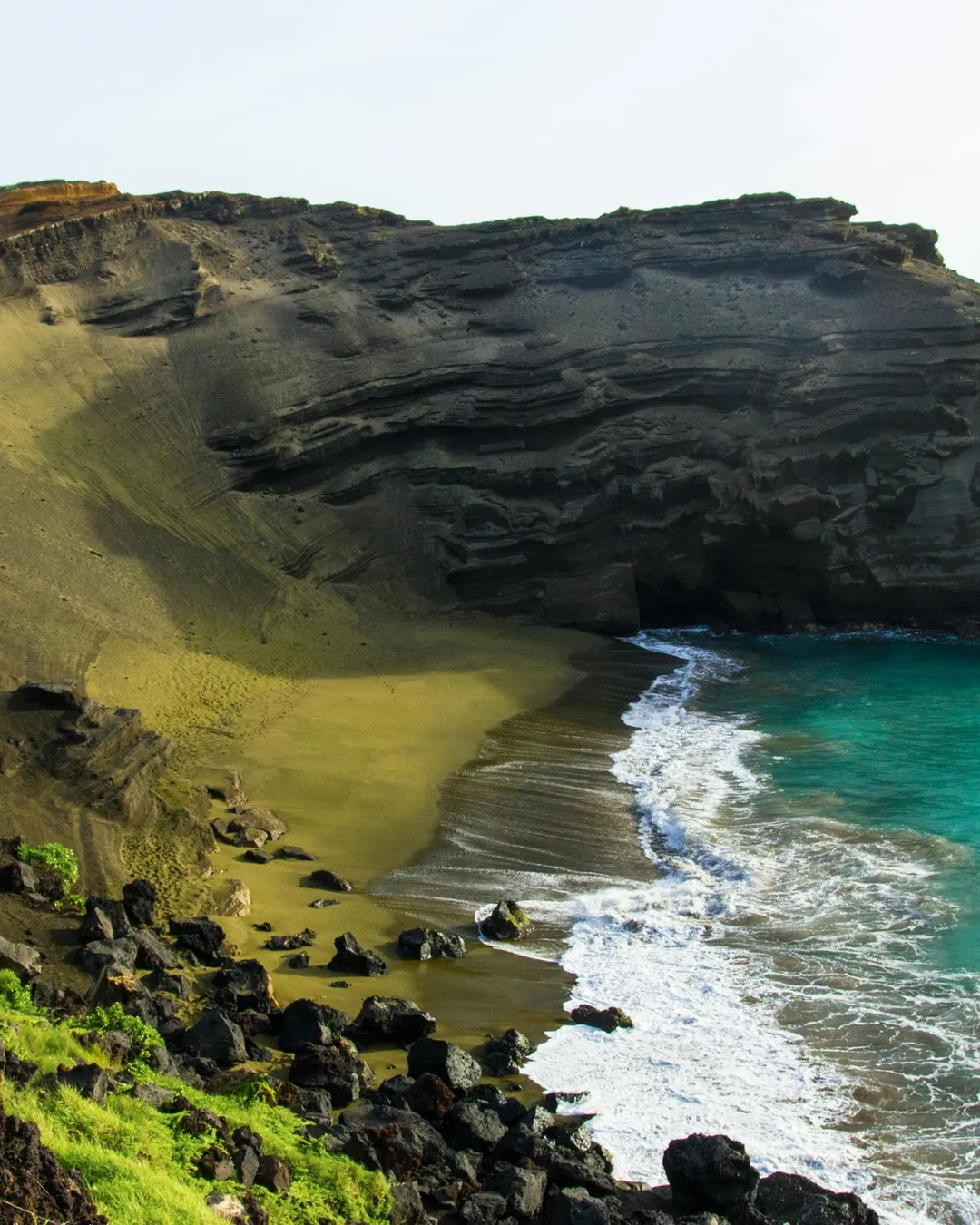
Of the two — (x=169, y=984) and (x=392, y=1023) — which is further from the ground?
(x=169, y=984)

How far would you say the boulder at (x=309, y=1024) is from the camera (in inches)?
520

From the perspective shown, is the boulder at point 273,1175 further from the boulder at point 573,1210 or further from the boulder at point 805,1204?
the boulder at point 805,1204

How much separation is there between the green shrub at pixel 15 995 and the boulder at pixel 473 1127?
13.0ft

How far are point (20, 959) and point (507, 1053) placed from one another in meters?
5.20

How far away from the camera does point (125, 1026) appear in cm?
1179

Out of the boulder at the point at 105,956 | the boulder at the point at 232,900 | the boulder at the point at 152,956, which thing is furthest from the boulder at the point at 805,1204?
the boulder at the point at 232,900

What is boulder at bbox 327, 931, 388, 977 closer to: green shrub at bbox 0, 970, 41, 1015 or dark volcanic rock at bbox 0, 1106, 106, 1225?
green shrub at bbox 0, 970, 41, 1015

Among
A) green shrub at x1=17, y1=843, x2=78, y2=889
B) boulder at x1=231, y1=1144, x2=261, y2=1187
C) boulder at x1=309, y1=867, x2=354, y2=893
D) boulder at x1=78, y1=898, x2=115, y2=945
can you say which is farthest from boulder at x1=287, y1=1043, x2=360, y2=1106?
boulder at x1=309, y1=867, x2=354, y2=893

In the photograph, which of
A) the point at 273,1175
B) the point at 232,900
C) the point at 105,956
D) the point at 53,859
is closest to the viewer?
the point at 273,1175

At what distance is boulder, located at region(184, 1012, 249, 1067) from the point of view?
12.4 meters

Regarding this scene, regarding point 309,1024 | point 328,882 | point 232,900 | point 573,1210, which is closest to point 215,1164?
point 573,1210

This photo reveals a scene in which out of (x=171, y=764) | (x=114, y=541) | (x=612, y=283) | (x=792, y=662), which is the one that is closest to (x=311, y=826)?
(x=171, y=764)

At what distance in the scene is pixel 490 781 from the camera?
81.1 feet

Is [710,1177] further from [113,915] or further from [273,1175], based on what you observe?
[113,915]
